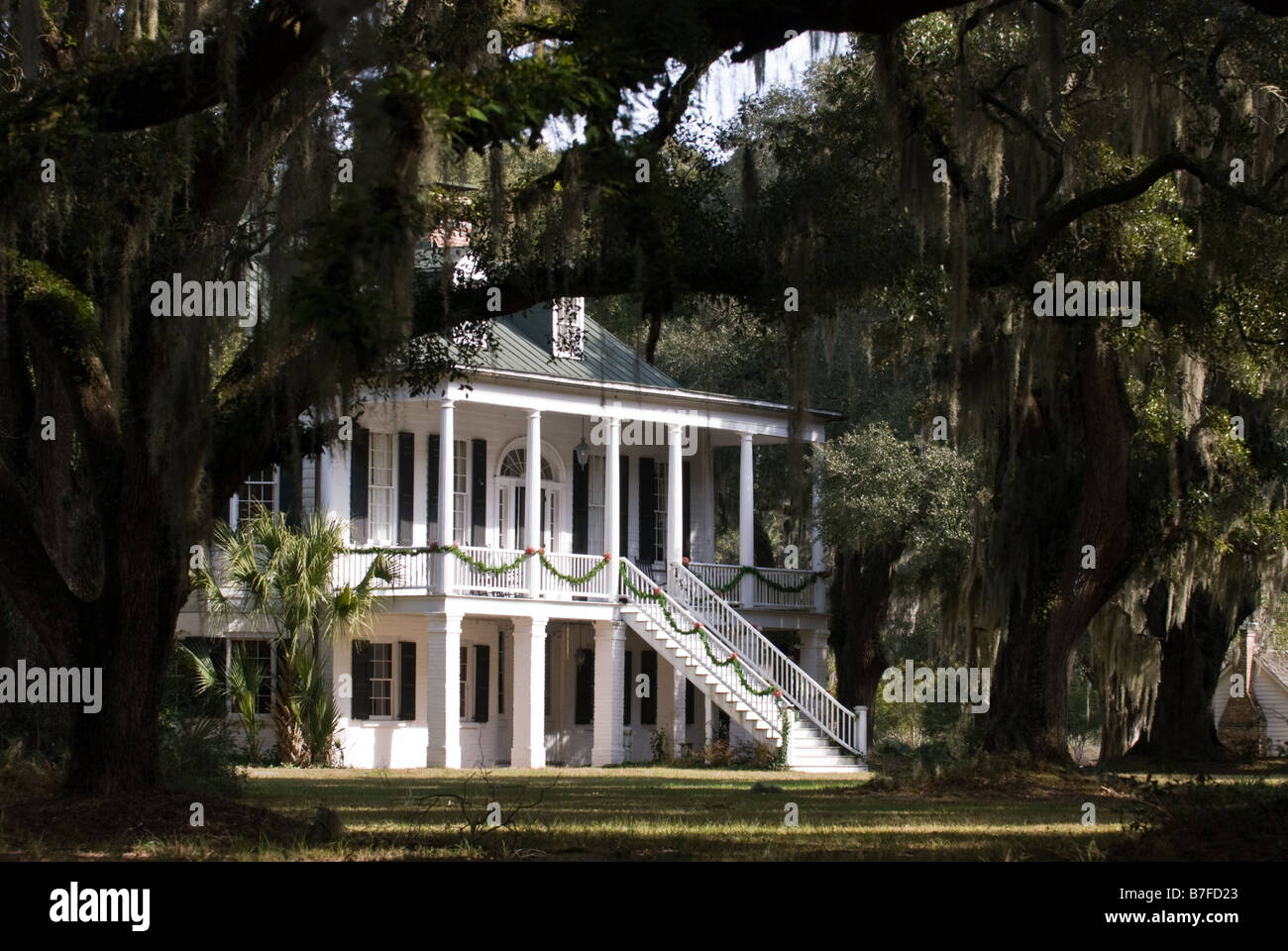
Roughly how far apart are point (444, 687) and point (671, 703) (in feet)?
17.1

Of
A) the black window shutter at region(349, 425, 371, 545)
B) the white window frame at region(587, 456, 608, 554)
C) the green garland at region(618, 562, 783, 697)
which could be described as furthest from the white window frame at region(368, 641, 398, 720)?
the white window frame at region(587, 456, 608, 554)

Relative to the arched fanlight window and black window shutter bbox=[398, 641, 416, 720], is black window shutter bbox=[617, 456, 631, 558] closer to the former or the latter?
the arched fanlight window

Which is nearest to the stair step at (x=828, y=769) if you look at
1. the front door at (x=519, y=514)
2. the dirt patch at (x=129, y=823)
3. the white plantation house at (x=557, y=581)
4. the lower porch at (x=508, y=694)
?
the white plantation house at (x=557, y=581)

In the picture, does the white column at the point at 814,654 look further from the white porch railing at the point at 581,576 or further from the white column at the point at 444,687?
the white column at the point at 444,687

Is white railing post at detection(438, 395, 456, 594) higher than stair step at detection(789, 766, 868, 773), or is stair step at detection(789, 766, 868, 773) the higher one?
white railing post at detection(438, 395, 456, 594)

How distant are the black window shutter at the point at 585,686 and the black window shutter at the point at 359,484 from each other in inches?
218

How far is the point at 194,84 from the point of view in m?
11.5

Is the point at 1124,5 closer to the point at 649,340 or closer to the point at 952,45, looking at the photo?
the point at 952,45

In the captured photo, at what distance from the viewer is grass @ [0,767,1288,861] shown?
1060 centimetres

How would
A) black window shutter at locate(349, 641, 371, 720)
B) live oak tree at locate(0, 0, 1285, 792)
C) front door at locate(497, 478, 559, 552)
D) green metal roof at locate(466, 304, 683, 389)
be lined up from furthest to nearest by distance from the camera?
front door at locate(497, 478, 559, 552) < green metal roof at locate(466, 304, 683, 389) < black window shutter at locate(349, 641, 371, 720) < live oak tree at locate(0, 0, 1285, 792)

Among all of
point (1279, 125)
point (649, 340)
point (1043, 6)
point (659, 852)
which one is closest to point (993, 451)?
point (1279, 125)

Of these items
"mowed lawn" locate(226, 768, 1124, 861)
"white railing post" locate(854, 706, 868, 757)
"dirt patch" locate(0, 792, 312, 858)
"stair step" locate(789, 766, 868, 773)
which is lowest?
"stair step" locate(789, 766, 868, 773)

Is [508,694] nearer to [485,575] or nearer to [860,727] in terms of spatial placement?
[485,575]

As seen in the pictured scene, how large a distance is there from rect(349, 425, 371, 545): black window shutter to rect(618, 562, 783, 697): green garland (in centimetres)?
425
